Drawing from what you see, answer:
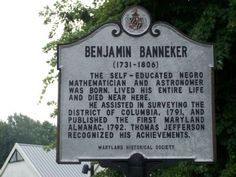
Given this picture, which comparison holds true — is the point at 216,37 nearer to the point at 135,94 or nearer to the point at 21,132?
the point at 135,94

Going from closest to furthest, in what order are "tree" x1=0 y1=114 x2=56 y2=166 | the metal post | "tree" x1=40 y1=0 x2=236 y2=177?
the metal post → "tree" x1=40 y1=0 x2=236 y2=177 → "tree" x1=0 y1=114 x2=56 y2=166

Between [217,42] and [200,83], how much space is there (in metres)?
3.36

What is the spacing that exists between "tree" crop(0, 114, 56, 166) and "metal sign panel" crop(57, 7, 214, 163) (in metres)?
102

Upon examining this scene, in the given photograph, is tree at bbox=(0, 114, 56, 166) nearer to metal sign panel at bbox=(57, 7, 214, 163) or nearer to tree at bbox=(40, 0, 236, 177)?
tree at bbox=(40, 0, 236, 177)

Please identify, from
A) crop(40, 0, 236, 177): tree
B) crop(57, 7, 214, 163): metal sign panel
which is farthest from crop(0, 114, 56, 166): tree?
crop(57, 7, 214, 163): metal sign panel

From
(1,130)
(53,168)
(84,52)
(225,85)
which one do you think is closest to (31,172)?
(53,168)

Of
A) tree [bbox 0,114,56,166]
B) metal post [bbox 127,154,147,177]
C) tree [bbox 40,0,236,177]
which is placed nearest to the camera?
metal post [bbox 127,154,147,177]

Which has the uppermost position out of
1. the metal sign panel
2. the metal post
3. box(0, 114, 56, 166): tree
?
box(0, 114, 56, 166): tree

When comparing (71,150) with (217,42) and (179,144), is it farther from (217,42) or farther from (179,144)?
(217,42)

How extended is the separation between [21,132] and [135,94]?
12225 cm

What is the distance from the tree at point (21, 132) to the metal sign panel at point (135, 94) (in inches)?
4034

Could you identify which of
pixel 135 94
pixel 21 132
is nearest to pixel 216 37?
pixel 135 94

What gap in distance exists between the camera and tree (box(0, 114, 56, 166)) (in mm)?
115438

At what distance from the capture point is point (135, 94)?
814cm
